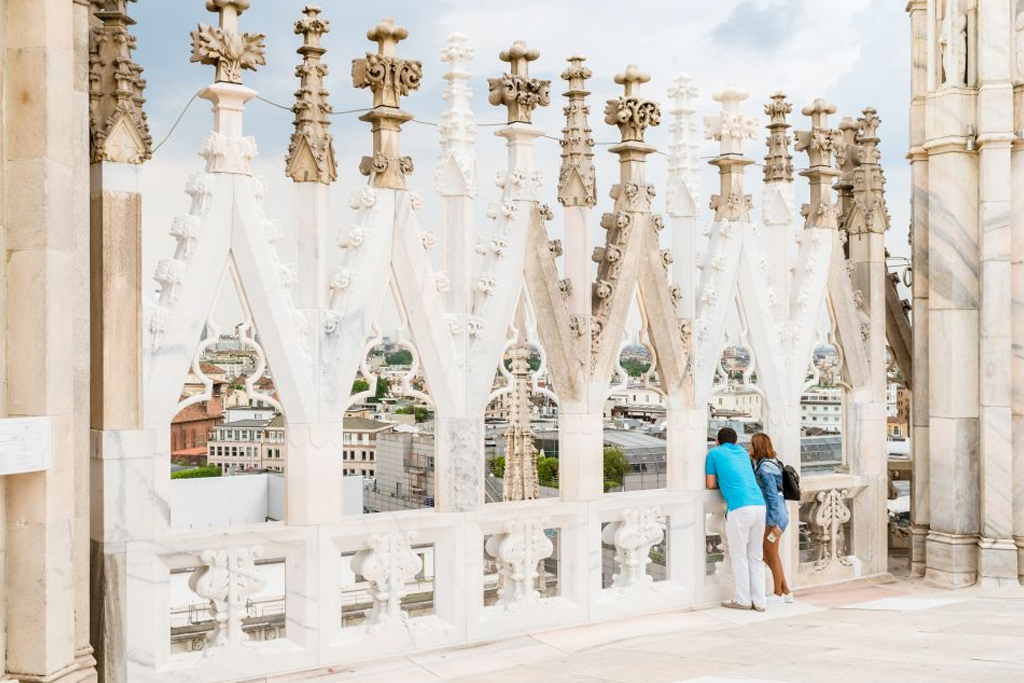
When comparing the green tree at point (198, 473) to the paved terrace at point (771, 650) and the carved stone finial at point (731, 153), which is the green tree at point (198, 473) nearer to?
the paved terrace at point (771, 650)

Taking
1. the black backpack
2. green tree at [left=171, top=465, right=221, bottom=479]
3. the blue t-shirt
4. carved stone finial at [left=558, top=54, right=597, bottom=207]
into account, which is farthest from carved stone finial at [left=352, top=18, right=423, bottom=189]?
the black backpack

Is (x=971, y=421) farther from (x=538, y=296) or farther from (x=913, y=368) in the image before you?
(x=538, y=296)

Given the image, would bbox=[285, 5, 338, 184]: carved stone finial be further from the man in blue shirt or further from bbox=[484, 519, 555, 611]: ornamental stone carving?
the man in blue shirt

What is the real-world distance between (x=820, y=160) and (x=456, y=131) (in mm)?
3563

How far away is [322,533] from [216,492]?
1531 mm

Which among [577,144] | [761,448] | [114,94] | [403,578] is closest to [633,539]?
[761,448]

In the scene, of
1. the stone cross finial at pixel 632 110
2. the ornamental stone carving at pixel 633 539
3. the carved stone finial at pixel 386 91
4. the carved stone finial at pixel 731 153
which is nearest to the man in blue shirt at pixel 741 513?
the ornamental stone carving at pixel 633 539

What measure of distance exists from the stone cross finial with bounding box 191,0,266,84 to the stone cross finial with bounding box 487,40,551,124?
1.66 metres

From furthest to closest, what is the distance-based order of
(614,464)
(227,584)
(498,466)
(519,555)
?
(498,466) → (614,464) → (519,555) → (227,584)

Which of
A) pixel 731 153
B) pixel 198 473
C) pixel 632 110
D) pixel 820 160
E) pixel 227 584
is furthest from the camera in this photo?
pixel 820 160

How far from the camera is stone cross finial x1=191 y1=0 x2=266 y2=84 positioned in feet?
19.9

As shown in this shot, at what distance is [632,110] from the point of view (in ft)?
25.3

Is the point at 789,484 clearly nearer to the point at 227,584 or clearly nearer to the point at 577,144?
the point at 577,144

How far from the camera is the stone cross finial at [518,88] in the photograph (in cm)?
719
